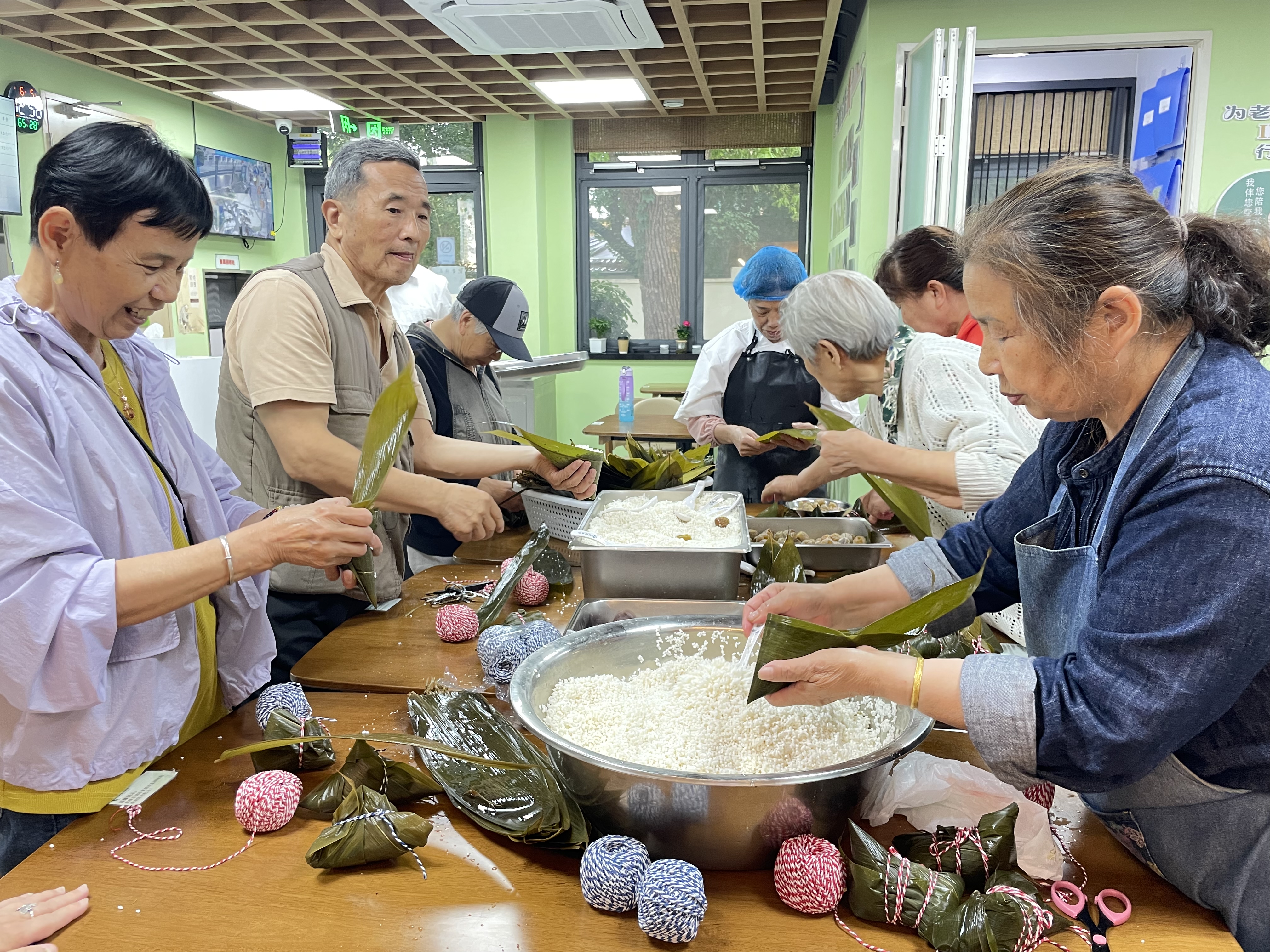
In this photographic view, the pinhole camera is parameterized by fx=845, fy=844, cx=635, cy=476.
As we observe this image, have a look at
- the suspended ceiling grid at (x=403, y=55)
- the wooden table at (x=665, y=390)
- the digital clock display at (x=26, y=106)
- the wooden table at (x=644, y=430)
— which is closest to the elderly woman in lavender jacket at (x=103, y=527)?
the wooden table at (x=644, y=430)

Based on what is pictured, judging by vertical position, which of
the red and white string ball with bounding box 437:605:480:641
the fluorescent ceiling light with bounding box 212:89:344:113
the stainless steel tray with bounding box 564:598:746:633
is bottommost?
the red and white string ball with bounding box 437:605:480:641

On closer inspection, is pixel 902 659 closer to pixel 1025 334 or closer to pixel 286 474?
pixel 1025 334

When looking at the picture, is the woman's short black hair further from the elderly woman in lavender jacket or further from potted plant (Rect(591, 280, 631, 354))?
potted plant (Rect(591, 280, 631, 354))

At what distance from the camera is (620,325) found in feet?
28.3

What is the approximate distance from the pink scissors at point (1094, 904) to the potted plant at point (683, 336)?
7.52 metres

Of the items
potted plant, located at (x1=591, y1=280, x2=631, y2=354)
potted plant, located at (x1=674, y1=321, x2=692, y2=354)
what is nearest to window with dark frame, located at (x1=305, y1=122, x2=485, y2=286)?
potted plant, located at (x1=591, y1=280, x2=631, y2=354)

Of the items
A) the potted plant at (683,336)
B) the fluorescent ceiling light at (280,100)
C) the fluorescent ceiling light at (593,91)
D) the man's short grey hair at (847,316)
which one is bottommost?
the potted plant at (683,336)

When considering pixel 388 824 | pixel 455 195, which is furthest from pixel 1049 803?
pixel 455 195

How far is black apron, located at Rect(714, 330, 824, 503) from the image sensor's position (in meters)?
3.65

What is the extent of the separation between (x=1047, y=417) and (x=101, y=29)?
6.33m

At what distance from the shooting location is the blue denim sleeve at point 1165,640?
87 centimetres

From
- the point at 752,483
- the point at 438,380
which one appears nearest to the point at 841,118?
the point at 752,483

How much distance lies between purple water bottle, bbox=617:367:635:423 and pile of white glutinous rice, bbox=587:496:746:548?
3.22 meters

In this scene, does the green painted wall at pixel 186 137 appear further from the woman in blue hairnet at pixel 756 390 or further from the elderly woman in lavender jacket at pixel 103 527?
the elderly woman in lavender jacket at pixel 103 527
